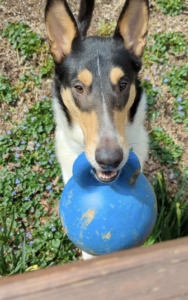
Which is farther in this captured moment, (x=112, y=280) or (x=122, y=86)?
(x=122, y=86)

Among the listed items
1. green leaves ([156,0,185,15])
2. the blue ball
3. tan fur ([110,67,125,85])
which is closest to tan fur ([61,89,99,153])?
the blue ball

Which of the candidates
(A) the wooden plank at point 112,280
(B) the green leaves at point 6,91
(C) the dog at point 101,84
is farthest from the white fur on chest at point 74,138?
(A) the wooden plank at point 112,280

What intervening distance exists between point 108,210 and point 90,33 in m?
3.11

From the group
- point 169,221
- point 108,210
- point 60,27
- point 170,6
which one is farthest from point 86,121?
point 170,6

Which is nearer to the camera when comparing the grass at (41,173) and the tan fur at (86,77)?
the tan fur at (86,77)

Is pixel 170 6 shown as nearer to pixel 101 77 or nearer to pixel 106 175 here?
pixel 101 77

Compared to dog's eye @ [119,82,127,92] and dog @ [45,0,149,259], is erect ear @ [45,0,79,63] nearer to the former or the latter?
dog @ [45,0,149,259]

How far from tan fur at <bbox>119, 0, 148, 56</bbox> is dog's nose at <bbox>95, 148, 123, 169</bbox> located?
1012 mm

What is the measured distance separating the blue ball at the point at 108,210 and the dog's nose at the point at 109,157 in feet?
0.26

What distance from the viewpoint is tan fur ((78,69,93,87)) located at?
2.20 m

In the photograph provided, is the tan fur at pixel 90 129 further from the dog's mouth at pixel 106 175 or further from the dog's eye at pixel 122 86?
the dog's eye at pixel 122 86

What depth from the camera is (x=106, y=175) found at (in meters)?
1.98

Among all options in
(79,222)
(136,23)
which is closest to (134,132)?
(136,23)

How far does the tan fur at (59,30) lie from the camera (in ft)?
7.38
